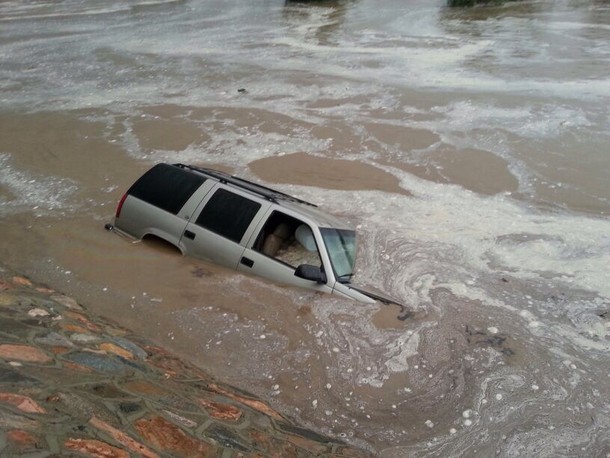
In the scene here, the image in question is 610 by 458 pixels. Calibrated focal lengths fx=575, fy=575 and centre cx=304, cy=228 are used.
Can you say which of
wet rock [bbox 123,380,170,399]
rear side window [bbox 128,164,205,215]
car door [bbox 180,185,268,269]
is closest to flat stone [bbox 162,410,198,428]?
wet rock [bbox 123,380,170,399]

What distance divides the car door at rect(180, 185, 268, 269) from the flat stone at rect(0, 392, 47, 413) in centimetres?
376

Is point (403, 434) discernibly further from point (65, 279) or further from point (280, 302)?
point (65, 279)

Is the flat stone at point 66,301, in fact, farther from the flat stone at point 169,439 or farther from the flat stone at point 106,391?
the flat stone at point 169,439

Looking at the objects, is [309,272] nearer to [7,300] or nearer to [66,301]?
[66,301]

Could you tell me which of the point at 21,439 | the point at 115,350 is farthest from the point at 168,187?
the point at 21,439

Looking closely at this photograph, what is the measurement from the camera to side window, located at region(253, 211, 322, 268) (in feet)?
23.6

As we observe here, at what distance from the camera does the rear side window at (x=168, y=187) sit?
7988mm

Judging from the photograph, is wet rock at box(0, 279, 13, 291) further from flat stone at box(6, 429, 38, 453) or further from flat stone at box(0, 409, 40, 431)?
flat stone at box(6, 429, 38, 453)

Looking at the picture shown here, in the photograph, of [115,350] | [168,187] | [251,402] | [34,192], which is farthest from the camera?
[34,192]

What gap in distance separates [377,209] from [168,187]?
4.01 metres

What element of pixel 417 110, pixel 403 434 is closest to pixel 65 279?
pixel 403 434

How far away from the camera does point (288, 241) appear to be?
748cm

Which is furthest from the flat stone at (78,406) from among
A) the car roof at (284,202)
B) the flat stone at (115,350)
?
the car roof at (284,202)

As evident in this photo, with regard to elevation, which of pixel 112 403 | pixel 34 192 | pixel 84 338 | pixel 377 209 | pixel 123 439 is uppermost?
pixel 123 439
